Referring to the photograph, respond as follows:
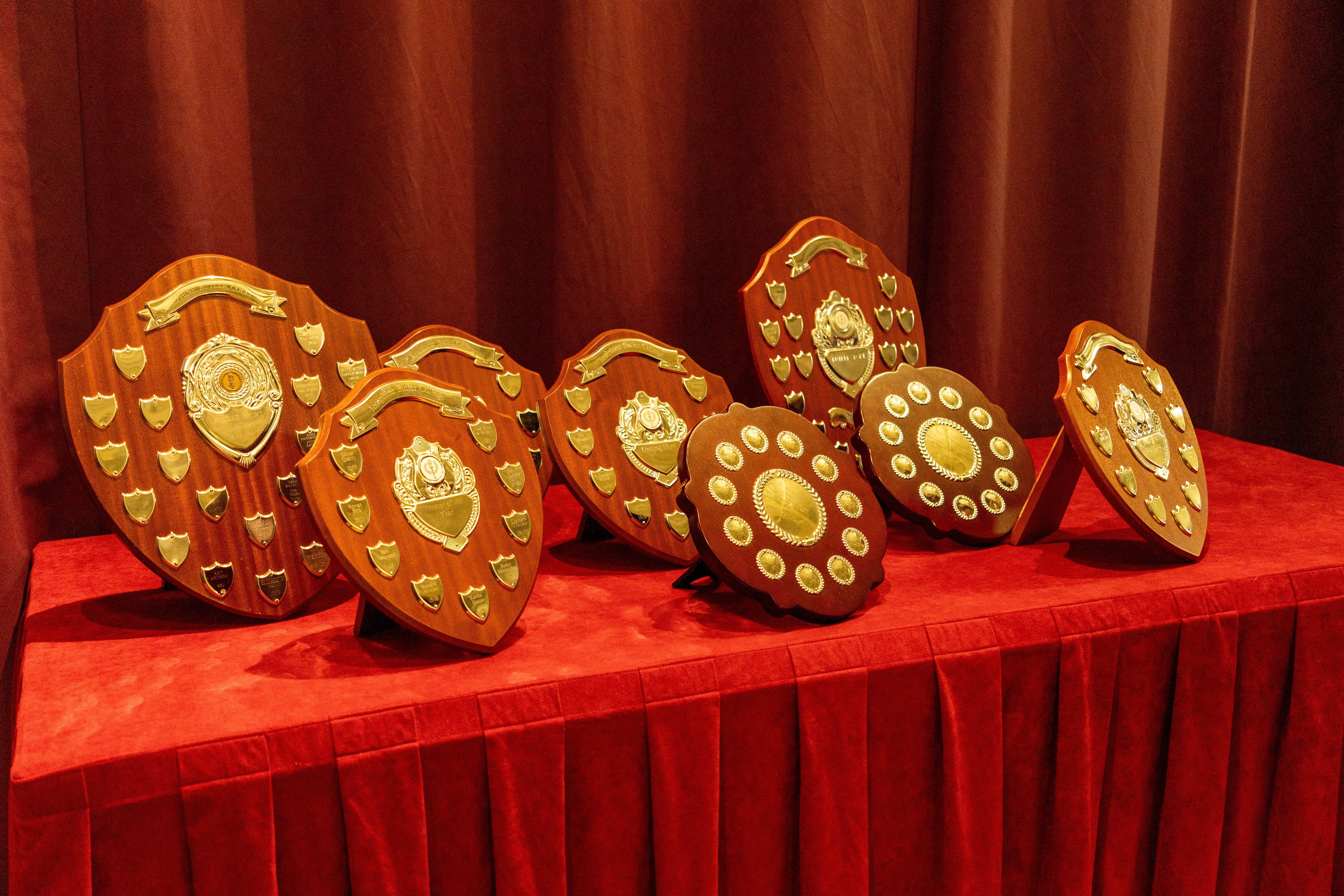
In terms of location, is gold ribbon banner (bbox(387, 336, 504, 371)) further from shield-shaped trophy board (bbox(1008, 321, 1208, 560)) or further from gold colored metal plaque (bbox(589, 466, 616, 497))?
shield-shaped trophy board (bbox(1008, 321, 1208, 560))

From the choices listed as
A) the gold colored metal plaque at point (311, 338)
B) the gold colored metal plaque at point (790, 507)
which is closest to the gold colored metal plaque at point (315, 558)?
the gold colored metal plaque at point (311, 338)

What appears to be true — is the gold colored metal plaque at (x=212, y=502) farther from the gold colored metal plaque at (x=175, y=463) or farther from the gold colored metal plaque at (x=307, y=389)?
the gold colored metal plaque at (x=307, y=389)

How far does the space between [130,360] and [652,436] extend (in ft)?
1.90

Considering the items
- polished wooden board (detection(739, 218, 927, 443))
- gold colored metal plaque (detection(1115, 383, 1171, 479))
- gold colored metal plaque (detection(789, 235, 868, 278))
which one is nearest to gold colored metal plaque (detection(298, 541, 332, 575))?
polished wooden board (detection(739, 218, 927, 443))

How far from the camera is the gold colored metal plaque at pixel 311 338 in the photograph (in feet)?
3.91

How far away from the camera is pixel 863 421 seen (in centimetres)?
135

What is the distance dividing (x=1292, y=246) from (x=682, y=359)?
4.72ft

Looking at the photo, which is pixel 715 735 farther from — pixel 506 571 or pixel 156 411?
pixel 156 411

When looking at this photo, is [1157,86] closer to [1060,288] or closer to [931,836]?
[1060,288]

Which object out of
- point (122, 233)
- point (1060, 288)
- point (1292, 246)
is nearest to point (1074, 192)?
point (1060, 288)

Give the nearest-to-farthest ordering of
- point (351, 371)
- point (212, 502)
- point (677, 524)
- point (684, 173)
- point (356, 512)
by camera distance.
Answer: point (356, 512)
point (212, 502)
point (351, 371)
point (677, 524)
point (684, 173)

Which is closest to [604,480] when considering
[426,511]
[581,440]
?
[581,440]

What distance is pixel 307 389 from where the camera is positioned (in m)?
1.18

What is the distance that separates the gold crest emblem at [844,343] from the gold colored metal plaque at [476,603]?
25.8 inches
